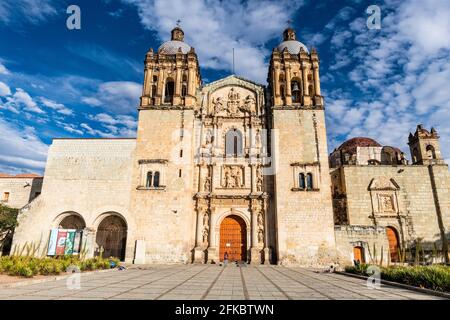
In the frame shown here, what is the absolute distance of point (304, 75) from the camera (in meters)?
21.8

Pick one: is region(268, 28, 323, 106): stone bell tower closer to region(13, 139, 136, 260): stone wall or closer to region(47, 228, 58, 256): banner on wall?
region(13, 139, 136, 260): stone wall

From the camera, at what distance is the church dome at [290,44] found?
23.7 metres

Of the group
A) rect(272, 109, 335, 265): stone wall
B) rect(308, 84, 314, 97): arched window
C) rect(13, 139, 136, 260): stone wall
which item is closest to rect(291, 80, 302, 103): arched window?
rect(308, 84, 314, 97): arched window

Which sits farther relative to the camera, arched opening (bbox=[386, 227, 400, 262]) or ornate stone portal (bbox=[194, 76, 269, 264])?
arched opening (bbox=[386, 227, 400, 262])

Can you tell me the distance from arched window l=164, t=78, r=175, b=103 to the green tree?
13350 mm

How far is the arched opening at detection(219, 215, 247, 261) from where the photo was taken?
62.0 feet

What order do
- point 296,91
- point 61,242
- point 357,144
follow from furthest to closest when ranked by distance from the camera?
point 357,144
point 296,91
point 61,242

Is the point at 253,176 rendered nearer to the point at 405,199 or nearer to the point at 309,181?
the point at 309,181

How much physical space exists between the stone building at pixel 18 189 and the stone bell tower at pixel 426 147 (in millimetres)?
31849

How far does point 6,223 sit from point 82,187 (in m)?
5.19

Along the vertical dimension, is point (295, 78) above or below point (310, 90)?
above

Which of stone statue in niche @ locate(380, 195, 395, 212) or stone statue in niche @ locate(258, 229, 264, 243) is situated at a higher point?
stone statue in niche @ locate(380, 195, 395, 212)

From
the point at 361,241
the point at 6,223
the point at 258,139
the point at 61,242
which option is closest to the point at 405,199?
the point at 361,241

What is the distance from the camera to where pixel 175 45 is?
24.3 metres
